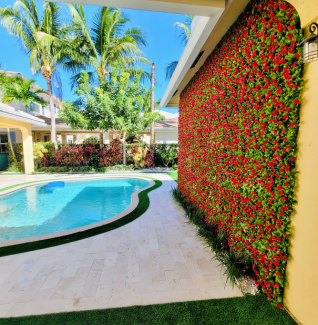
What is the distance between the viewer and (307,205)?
217 centimetres

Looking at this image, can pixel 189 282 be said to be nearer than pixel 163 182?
Yes

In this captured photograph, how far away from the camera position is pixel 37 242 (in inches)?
177

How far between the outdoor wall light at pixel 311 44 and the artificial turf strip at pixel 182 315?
10.4 feet

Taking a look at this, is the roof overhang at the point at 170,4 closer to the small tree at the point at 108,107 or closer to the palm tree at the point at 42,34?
the small tree at the point at 108,107

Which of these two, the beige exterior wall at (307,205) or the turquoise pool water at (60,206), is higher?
the beige exterior wall at (307,205)

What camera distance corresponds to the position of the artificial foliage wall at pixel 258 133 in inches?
91.0

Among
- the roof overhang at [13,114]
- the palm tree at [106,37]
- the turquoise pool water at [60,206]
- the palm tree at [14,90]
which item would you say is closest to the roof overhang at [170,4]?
the turquoise pool water at [60,206]

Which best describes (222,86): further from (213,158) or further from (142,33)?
(142,33)

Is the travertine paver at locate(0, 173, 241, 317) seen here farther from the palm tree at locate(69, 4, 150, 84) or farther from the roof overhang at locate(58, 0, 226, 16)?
the palm tree at locate(69, 4, 150, 84)

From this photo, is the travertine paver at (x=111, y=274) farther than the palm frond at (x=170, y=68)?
No

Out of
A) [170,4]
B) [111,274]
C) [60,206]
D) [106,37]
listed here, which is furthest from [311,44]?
[106,37]

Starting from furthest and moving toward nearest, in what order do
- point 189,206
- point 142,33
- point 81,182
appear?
1. point 142,33
2. point 81,182
3. point 189,206

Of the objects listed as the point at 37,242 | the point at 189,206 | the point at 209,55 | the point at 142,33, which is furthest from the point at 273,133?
the point at 142,33

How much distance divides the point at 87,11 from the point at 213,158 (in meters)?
17.0
